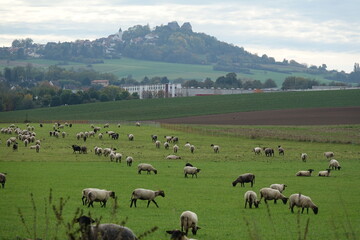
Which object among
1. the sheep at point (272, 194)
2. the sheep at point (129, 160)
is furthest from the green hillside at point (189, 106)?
the sheep at point (272, 194)

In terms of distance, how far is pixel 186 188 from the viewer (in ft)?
112

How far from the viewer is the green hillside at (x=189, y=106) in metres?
140

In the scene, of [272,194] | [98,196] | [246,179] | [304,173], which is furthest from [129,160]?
[98,196]

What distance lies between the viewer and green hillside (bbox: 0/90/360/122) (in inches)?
5522

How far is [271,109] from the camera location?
137125mm

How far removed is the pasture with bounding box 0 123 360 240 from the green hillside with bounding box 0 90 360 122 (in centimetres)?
6915

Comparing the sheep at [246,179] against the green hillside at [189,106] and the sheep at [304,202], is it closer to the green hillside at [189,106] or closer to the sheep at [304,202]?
the sheep at [304,202]

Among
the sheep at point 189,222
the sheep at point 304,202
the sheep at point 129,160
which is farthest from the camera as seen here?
the sheep at point 129,160

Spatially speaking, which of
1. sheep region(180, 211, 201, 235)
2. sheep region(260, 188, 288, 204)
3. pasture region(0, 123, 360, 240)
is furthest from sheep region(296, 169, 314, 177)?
sheep region(180, 211, 201, 235)

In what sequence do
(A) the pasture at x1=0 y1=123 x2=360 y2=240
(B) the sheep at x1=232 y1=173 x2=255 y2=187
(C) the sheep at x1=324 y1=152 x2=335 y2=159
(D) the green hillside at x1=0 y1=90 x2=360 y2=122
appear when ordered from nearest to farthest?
(A) the pasture at x1=0 y1=123 x2=360 y2=240 → (B) the sheep at x1=232 y1=173 x2=255 y2=187 → (C) the sheep at x1=324 y1=152 x2=335 y2=159 → (D) the green hillside at x1=0 y1=90 x2=360 y2=122

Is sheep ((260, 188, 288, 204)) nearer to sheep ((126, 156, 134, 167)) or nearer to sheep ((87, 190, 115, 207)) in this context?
sheep ((87, 190, 115, 207))

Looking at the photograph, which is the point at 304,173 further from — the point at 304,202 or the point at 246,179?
the point at 304,202

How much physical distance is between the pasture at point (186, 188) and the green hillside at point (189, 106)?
69.1 meters

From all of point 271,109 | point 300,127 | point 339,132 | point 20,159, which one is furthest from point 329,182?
point 271,109
